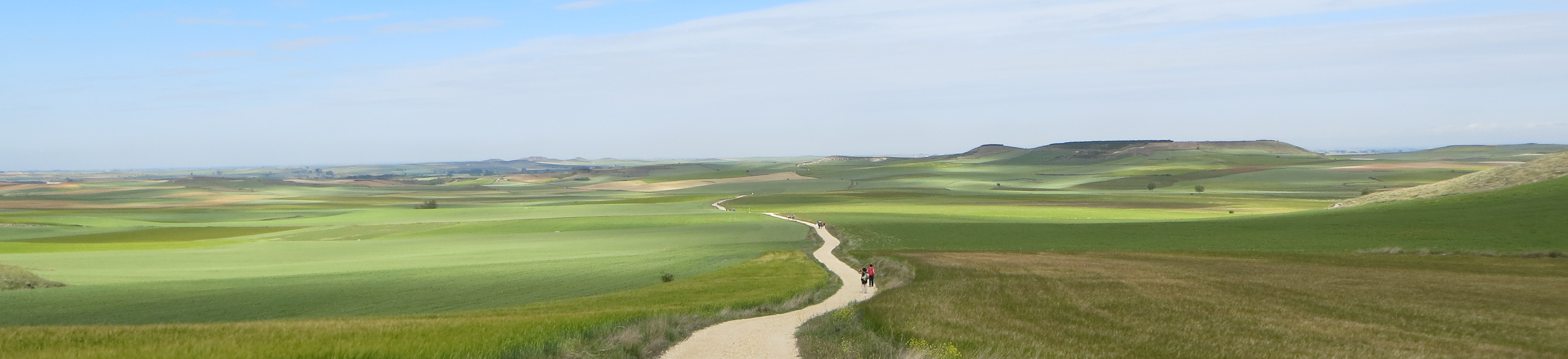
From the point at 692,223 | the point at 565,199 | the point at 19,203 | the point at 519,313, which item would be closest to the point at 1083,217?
the point at 692,223

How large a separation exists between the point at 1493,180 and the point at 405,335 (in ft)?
273

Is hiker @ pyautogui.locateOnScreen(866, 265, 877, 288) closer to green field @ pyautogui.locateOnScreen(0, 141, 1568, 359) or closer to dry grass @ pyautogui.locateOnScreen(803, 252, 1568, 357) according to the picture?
green field @ pyautogui.locateOnScreen(0, 141, 1568, 359)

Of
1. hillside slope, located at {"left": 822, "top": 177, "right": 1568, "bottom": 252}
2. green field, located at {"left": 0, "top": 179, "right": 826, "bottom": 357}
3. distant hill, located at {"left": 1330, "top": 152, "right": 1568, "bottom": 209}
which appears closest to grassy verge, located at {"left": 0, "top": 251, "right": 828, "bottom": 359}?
green field, located at {"left": 0, "top": 179, "right": 826, "bottom": 357}

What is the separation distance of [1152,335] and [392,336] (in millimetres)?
14399

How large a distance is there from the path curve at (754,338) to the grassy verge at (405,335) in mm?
494

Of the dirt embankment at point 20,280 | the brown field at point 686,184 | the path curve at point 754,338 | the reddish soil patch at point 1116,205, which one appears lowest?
the brown field at point 686,184

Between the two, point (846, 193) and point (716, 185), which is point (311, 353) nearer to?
point (846, 193)

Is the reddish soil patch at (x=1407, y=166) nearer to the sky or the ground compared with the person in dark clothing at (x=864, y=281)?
nearer to the sky

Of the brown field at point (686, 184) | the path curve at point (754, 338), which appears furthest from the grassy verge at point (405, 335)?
the brown field at point (686, 184)

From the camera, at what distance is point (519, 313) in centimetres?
2530

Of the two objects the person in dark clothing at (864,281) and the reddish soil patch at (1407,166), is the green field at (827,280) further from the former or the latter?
the reddish soil patch at (1407,166)

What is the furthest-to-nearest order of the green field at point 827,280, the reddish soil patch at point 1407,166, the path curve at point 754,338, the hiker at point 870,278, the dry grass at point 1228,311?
the reddish soil patch at point 1407,166
the hiker at point 870,278
the dry grass at point 1228,311
the green field at point 827,280
the path curve at point 754,338

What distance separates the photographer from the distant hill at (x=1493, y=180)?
68000mm

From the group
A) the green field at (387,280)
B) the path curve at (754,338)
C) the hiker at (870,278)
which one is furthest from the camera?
the hiker at (870,278)
